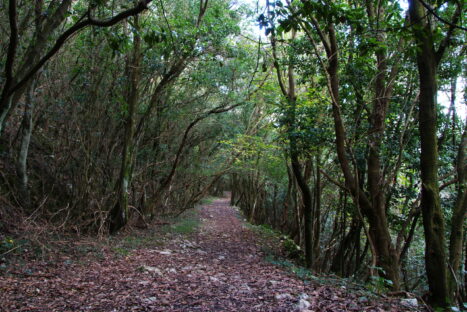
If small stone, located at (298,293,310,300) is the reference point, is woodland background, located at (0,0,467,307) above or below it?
above

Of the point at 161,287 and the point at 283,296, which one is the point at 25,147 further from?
the point at 283,296

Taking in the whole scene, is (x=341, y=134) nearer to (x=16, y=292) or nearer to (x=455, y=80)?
(x=455, y=80)

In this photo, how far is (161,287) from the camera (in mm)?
4492

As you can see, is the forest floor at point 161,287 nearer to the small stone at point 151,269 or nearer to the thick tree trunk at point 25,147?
the small stone at point 151,269

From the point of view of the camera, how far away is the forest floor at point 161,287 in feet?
12.3

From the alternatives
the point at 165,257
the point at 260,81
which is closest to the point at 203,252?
the point at 165,257

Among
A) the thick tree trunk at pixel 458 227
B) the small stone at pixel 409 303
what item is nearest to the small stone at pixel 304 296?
the small stone at pixel 409 303

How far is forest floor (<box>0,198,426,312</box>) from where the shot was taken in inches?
148

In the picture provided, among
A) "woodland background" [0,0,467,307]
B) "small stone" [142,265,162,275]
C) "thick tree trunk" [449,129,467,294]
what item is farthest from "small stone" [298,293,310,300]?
"thick tree trunk" [449,129,467,294]

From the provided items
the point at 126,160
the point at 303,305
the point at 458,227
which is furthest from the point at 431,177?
the point at 126,160

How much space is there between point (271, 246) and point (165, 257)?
431 cm

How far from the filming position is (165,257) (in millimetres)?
6613

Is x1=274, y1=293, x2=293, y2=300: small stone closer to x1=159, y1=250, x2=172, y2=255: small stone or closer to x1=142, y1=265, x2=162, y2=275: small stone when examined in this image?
x1=142, y1=265, x2=162, y2=275: small stone

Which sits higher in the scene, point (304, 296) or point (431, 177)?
point (431, 177)
